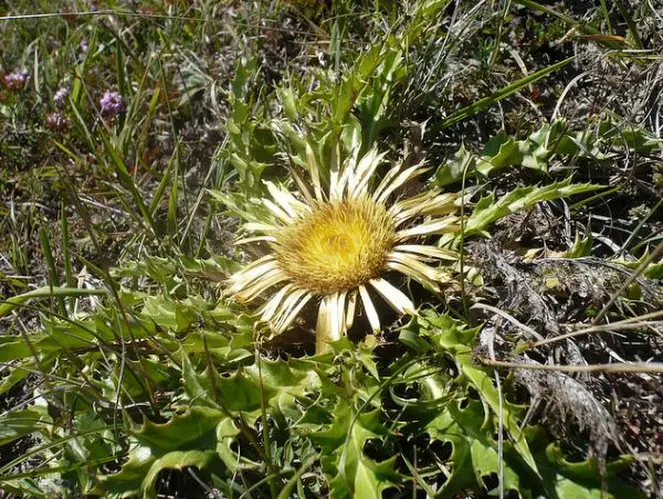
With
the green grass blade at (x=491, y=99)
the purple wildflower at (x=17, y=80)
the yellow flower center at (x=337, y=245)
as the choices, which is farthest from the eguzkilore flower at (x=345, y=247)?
the purple wildflower at (x=17, y=80)

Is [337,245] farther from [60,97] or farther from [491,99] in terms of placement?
[60,97]

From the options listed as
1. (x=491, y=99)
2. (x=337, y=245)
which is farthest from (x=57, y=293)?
(x=491, y=99)

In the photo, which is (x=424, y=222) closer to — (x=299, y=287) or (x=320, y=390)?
(x=299, y=287)

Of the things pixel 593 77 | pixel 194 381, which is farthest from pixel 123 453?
pixel 593 77

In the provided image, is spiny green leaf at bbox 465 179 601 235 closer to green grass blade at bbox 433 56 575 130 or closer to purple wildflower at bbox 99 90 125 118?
green grass blade at bbox 433 56 575 130

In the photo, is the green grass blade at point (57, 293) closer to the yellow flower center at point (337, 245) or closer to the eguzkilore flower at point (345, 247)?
the eguzkilore flower at point (345, 247)

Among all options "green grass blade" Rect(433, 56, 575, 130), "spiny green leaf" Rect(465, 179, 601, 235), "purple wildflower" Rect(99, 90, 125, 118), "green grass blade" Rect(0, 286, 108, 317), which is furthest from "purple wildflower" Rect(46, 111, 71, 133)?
"spiny green leaf" Rect(465, 179, 601, 235)
